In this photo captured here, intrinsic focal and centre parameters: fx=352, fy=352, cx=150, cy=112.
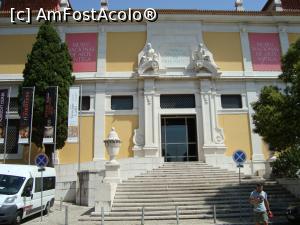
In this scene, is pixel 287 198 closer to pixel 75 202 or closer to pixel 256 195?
Result: pixel 256 195

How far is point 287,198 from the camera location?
17031 millimetres

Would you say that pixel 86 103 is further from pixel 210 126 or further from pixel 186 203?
pixel 186 203

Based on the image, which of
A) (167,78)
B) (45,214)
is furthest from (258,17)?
(45,214)

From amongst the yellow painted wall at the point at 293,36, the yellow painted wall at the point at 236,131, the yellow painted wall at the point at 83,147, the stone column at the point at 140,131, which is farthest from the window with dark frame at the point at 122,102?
the yellow painted wall at the point at 293,36

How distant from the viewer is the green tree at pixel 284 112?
14.6 metres

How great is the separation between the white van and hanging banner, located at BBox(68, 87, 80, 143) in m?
6.85

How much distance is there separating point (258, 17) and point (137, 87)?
1146 centimetres

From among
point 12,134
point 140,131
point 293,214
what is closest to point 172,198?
point 293,214

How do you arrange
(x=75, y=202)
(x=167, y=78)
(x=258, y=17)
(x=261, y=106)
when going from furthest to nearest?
(x=258, y=17)
(x=167, y=78)
(x=75, y=202)
(x=261, y=106)

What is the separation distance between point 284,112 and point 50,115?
13828mm

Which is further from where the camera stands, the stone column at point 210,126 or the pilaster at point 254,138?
the pilaster at point 254,138

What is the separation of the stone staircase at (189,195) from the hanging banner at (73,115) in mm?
5805

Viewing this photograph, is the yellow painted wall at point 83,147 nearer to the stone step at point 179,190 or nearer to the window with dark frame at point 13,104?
the window with dark frame at point 13,104

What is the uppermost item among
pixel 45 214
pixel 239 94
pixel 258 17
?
pixel 258 17
